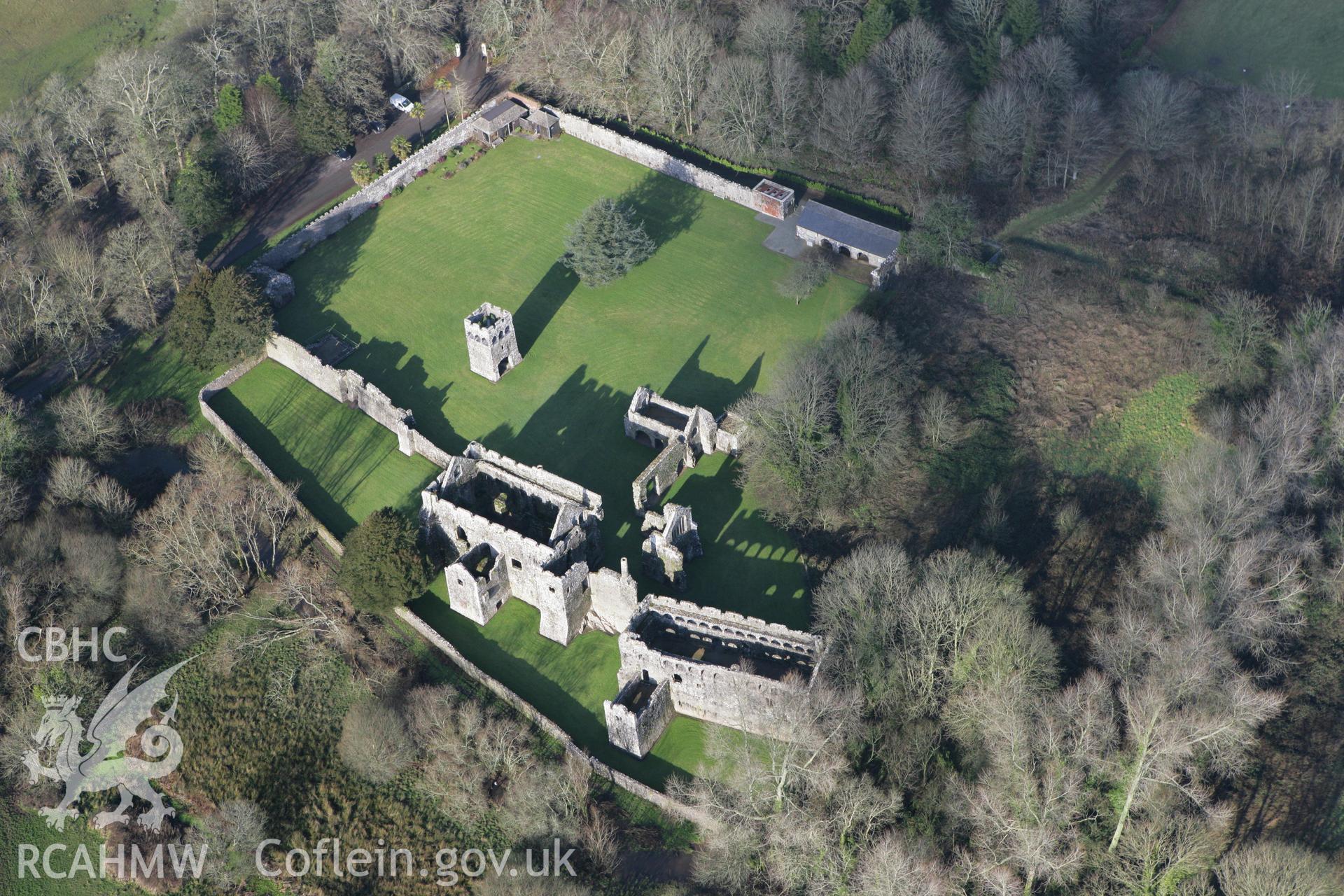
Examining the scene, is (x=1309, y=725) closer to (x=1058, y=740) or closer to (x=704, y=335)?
(x=1058, y=740)

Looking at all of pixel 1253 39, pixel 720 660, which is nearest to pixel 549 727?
pixel 720 660

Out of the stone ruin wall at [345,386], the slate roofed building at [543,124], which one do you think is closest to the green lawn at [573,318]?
the stone ruin wall at [345,386]

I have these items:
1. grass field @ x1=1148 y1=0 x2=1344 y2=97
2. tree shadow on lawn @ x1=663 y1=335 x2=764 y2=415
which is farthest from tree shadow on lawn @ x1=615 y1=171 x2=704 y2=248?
grass field @ x1=1148 y1=0 x2=1344 y2=97

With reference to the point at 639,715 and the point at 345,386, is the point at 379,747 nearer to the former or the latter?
the point at 639,715

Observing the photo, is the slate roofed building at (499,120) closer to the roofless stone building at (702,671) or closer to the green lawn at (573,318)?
the green lawn at (573,318)

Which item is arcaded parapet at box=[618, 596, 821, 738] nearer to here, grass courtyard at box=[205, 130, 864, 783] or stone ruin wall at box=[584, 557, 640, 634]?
stone ruin wall at box=[584, 557, 640, 634]
